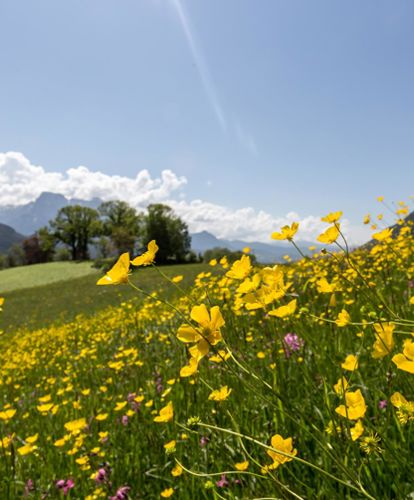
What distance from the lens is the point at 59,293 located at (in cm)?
2566

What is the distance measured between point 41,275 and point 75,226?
94.7 ft

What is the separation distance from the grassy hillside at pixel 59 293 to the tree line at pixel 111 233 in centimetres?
1099

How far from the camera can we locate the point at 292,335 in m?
3.45

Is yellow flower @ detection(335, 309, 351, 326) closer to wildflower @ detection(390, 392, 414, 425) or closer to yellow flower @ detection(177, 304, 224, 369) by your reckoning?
wildflower @ detection(390, 392, 414, 425)

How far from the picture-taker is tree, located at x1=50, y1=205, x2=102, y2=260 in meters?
72.1

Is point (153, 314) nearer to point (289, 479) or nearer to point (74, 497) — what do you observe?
point (74, 497)

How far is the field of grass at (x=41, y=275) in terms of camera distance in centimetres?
4006

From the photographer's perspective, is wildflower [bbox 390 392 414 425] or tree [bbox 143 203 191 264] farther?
tree [bbox 143 203 191 264]

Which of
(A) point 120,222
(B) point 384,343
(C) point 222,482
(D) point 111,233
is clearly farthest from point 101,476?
(A) point 120,222

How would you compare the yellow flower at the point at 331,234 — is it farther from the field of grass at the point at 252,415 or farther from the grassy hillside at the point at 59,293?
the grassy hillside at the point at 59,293

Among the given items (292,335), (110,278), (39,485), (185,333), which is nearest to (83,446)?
(39,485)

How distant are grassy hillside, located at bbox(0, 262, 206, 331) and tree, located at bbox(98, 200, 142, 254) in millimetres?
10630

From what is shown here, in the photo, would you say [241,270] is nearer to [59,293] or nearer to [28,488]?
[28,488]

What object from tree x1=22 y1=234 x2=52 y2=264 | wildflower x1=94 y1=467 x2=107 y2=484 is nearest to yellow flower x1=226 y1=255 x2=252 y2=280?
wildflower x1=94 y1=467 x2=107 y2=484
